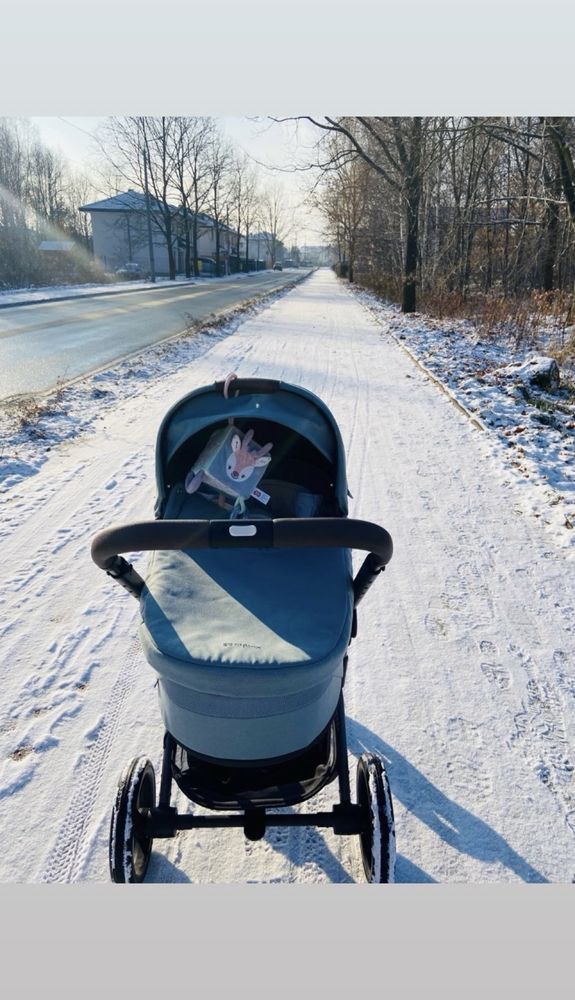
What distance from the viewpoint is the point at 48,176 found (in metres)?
54.0

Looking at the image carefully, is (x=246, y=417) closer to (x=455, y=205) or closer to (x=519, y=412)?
(x=519, y=412)

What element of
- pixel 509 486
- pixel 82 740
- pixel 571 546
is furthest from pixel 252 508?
pixel 509 486

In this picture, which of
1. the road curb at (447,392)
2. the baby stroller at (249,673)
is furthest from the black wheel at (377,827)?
the road curb at (447,392)

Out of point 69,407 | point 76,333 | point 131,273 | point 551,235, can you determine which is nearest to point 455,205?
point 551,235

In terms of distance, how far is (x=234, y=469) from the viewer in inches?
81.7

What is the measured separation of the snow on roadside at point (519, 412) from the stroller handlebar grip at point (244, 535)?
110 inches

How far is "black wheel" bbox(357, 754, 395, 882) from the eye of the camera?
162 cm

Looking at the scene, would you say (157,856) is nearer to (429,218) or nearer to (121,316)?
(121,316)

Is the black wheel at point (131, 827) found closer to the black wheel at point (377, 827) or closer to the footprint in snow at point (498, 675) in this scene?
the black wheel at point (377, 827)

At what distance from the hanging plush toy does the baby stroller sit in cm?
26

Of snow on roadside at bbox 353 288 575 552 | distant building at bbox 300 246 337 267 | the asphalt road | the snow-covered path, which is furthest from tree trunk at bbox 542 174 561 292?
distant building at bbox 300 246 337 267

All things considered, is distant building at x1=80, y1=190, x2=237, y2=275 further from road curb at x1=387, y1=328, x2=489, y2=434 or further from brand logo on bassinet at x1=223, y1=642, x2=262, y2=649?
brand logo on bassinet at x1=223, y1=642, x2=262, y2=649

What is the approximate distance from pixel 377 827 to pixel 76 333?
14373 millimetres

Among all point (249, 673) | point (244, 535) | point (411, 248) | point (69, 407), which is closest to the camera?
point (249, 673)
